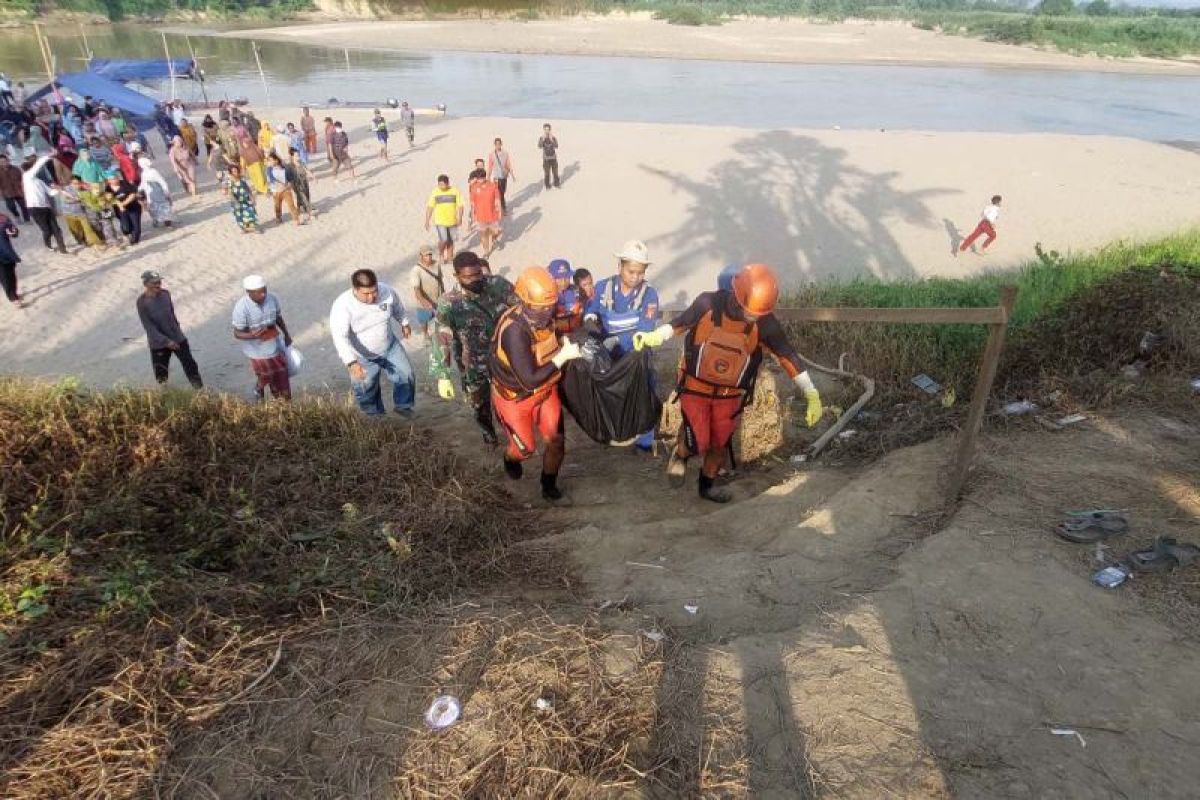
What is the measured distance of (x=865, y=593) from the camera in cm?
340

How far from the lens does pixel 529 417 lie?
15.3 feet

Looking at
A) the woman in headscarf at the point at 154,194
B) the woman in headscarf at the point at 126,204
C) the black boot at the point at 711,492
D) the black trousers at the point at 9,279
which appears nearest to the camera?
the black boot at the point at 711,492

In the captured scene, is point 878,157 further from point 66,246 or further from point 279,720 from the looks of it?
point 279,720

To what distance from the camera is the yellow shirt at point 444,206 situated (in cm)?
1088

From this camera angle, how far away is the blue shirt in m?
5.17

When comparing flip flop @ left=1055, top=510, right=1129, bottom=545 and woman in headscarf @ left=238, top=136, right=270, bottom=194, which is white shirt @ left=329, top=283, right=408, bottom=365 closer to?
flip flop @ left=1055, top=510, right=1129, bottom=545

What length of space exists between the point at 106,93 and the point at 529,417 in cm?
2060

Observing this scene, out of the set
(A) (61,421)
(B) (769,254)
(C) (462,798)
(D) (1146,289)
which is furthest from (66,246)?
(D) (1146,289)

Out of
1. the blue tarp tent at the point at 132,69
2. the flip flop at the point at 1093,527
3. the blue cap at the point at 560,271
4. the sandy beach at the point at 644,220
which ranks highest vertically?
the blue tarp tent at the point at 132,69

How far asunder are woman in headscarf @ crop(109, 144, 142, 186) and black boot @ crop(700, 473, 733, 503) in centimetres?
1244

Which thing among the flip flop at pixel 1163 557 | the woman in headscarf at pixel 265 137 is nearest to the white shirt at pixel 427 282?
the flip flop at pixel 1163 557

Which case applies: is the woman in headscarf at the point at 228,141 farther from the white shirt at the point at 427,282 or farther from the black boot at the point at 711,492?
the black boot at the point at 711,492

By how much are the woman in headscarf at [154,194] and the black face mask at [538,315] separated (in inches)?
448

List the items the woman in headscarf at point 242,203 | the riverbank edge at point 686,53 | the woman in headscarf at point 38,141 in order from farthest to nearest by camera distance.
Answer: the riverbank edge at point 686,53, the woman in headscarf at point 38,141, the woman in headscarf at point 242,203
